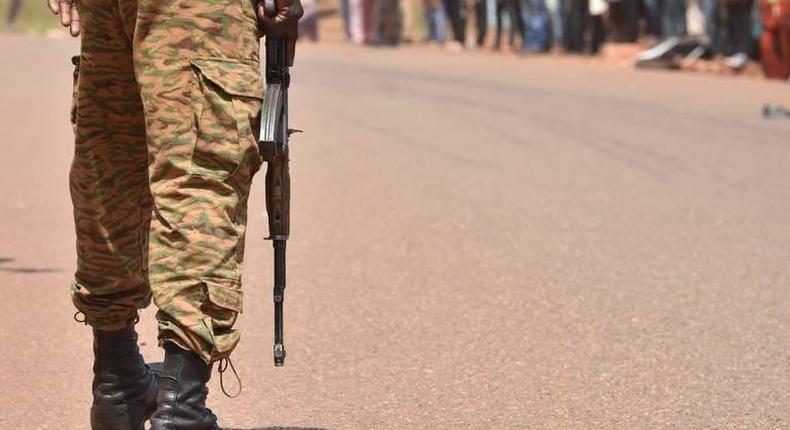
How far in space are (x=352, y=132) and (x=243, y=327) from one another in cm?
725

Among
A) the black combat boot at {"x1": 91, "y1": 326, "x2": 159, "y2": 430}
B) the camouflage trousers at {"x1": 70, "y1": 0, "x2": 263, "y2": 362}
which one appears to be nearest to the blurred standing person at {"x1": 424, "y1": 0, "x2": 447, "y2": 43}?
the black combat boot at {"x1": 91, "y1": 326, "x2": 159, "y2": 430}

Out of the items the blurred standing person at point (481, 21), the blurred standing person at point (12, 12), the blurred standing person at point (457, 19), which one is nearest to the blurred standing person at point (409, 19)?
the blurred standing person at point (457, 19)

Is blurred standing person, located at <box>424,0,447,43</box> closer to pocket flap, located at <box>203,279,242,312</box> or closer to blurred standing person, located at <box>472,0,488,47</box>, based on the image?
blurred standing person, located at <box>472,0,488,47</box>

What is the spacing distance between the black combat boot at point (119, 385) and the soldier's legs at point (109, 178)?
47 mm

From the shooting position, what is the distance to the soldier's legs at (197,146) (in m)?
3.67

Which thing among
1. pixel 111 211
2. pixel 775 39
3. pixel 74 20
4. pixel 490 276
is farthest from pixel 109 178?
pixel 775 39

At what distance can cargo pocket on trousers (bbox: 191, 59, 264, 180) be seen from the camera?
3668 mm

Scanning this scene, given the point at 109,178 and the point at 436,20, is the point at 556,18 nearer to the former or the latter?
the point at 436,20

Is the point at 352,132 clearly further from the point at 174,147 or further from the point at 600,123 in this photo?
the point at 174,147

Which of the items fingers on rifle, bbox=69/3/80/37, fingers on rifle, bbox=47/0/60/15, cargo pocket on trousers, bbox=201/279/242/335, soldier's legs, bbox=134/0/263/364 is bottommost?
cargo pocket on trousers, bbox=201/279/242/335

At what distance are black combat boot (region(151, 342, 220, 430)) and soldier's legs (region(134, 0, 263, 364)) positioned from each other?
39mm

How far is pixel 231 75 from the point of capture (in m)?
3.68

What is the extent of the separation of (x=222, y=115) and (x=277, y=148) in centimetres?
13

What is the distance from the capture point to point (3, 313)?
6.29 meters
